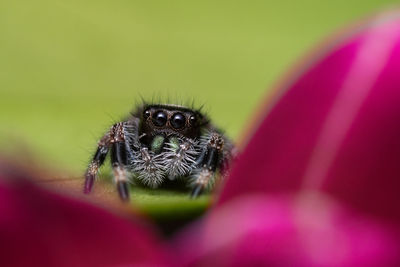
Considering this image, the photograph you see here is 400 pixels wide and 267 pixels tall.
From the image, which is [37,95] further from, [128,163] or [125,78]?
[128,163]

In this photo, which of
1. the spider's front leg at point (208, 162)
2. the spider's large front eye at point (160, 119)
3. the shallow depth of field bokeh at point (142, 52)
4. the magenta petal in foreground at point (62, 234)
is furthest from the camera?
the shallow depth of field bokeh at point (142, 52)

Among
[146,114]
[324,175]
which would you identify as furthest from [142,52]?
[324,175]

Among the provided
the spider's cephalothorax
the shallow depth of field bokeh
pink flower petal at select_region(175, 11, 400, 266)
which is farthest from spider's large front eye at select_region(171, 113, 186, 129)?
pink flower petal at select_region(175, 11, 400, 266)

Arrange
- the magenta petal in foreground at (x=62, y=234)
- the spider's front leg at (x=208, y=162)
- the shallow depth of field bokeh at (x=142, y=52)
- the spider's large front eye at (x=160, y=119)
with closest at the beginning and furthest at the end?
the magenta petal in foreground at (x=62, y=234) → the spider's front leg at (x=208, y=162) → the spider's large front eye at (x=160, y=119) → the shallow depth of field bokeh at (x=142, y=52)

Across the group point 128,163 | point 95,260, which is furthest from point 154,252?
point 128,163

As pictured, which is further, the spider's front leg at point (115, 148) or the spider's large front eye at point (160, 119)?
the spider's large front eye at point (160, 119)

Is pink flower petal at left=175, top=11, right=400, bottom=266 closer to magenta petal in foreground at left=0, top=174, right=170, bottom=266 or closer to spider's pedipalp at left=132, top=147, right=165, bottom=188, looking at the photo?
magenta petal in foreground at left=0, top=174, right=170, bottom=266

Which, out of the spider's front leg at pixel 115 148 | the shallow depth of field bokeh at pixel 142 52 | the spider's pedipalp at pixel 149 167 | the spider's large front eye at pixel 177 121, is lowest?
the shallow depth of field bokeh at pixel 142 52

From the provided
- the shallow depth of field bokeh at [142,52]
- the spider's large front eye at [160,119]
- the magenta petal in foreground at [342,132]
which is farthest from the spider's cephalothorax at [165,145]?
the magenta petal in foreground at [342,132]

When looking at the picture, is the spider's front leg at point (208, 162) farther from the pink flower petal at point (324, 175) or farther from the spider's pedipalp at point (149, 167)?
the pink flower petal at point (324, 175)
